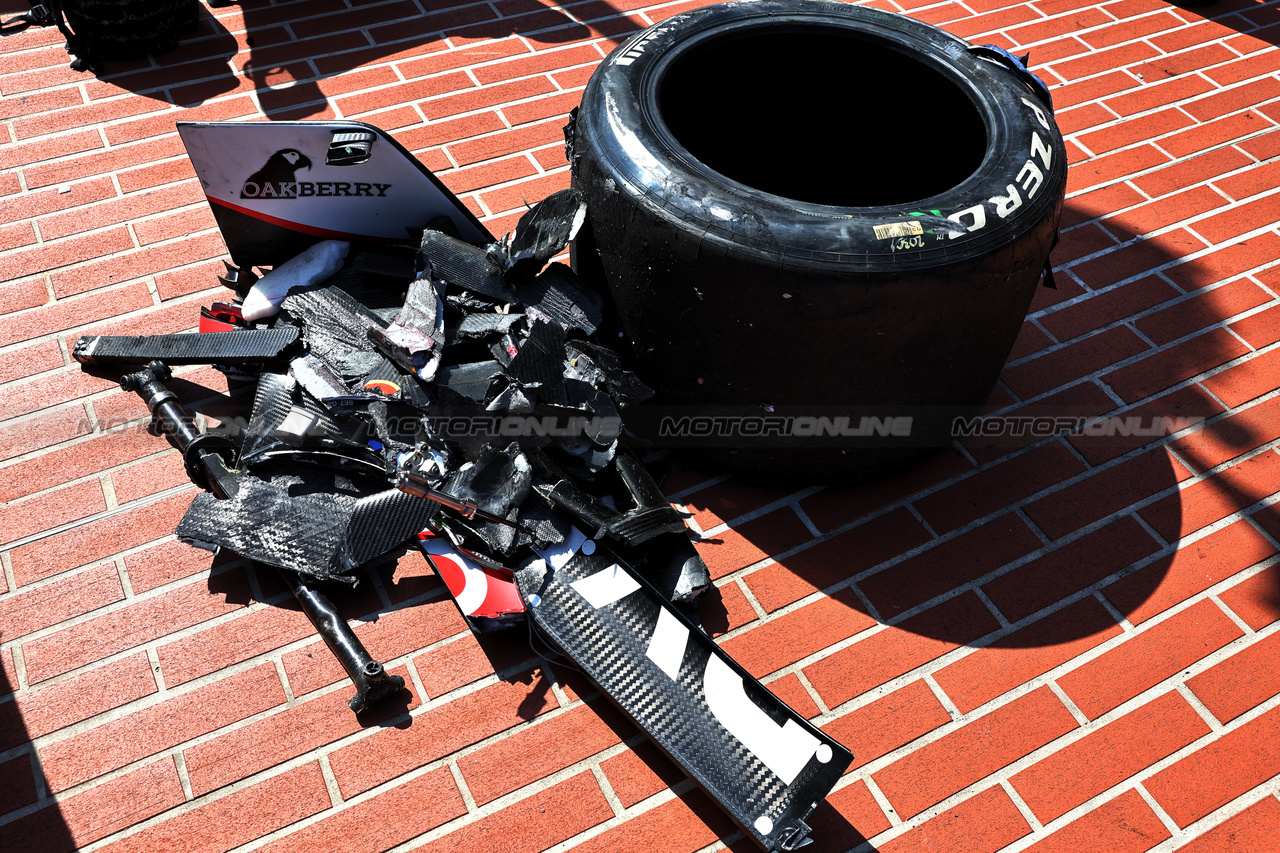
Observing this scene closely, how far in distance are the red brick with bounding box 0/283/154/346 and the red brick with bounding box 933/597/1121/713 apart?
9.10 feet

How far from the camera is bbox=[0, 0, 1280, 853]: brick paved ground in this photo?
85.6 inches

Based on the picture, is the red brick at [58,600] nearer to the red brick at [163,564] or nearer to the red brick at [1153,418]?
the red brick at [163,564]

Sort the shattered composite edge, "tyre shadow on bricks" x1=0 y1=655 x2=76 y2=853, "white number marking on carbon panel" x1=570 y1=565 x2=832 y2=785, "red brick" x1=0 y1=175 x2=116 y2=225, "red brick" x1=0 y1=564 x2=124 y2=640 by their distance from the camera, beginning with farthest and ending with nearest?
1. "red brick" x1=0 y1=175 x2=116 y2=225
2. "red brick" x1=0 y1=564 x2=124 y2=640
3. the shattered composite edge
4. "white number marking on carbon panel" x1=570 y1=565 x2=832 y2=785
5. "tyre shadow on bricks" x1=0 y1=655 x2=76 y2=853

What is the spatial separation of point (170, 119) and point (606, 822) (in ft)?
10.8

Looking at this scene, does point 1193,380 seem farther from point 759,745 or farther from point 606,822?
point 606,822

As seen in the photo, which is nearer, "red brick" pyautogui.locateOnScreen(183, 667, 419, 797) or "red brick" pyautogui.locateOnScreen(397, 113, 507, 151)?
"red brick" pyautogui.locateOnScreen(183, 667, 419, 797)

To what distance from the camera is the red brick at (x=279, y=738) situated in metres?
2.18

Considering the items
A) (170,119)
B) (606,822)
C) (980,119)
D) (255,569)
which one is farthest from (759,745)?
(170,119)

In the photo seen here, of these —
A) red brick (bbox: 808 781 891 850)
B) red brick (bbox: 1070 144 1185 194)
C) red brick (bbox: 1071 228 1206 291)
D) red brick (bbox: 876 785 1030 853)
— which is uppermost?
red brick (bbox: 1070 144 1185 194)

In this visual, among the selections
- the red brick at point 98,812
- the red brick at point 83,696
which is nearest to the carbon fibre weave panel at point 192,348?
the red brick at point 83,696

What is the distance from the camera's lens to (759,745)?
219 centimetres

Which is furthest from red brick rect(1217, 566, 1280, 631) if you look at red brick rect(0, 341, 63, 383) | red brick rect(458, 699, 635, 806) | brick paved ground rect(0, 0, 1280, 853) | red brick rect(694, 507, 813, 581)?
red brick rect(0, 341, 63, 383)

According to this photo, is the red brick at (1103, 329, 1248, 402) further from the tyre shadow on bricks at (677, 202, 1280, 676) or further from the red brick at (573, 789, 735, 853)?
the red brick at (573, 789, 735, 853)

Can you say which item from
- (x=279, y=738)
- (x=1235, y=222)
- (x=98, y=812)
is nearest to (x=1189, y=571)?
(x=1235, y=222)
